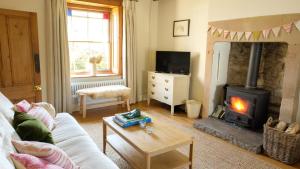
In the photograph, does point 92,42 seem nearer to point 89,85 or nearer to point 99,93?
point 89,85

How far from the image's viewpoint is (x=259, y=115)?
10.5 ft

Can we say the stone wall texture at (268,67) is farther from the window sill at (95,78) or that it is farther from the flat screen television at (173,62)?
the window sill at (95,78)

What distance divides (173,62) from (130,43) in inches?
41.0

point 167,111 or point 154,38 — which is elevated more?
point 154,38

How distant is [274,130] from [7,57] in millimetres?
3740

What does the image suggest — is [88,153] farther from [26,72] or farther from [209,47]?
[209,47]

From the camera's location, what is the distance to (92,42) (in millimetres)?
4637

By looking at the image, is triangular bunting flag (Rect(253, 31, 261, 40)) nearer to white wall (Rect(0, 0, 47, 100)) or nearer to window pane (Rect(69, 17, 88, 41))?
window pane (Rect(69, 17, 88, 41))

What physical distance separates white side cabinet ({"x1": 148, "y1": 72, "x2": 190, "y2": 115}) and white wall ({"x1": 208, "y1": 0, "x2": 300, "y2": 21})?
1255mm

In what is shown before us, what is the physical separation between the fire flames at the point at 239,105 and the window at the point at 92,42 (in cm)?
254

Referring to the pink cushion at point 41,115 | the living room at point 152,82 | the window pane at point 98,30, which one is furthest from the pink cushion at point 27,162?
the window pane at point 98,30

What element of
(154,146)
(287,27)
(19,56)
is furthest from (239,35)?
(19,56)

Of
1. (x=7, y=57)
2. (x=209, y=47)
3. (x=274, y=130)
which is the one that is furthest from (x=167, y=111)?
(x=7, y=57)

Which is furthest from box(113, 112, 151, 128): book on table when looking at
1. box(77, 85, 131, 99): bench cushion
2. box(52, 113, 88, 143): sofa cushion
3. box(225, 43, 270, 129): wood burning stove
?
box(225, 43, 270, 129): wood burning stove
